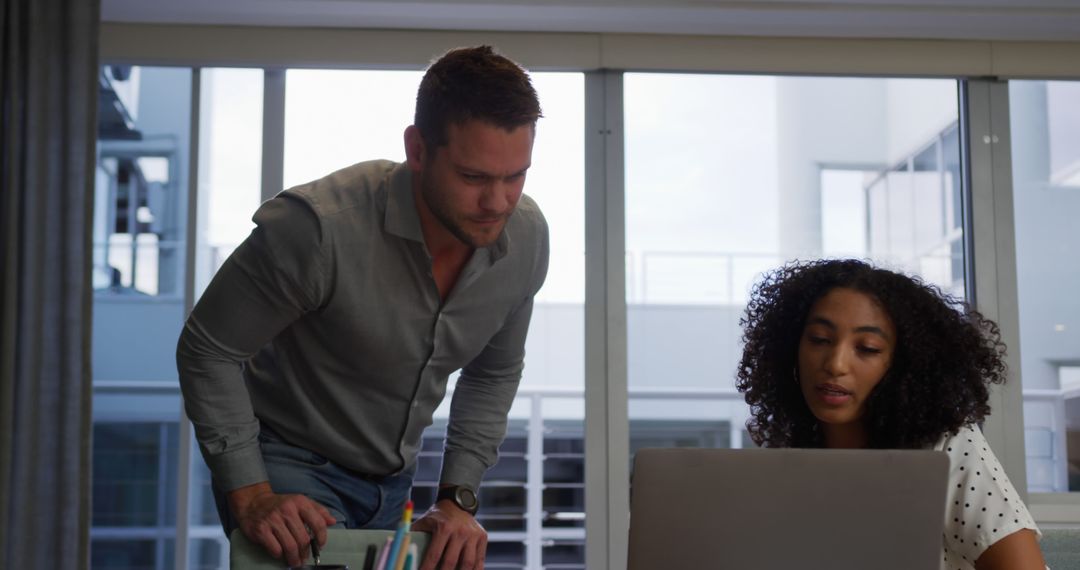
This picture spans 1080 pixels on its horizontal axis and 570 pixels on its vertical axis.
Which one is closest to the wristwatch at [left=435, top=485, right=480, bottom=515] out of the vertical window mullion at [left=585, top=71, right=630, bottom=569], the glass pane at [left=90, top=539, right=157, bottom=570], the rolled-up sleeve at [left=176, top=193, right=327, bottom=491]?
the rolled-up sleeve at [left=176, top=193, right=327, bottom=491]

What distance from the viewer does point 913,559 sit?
3.84 ft

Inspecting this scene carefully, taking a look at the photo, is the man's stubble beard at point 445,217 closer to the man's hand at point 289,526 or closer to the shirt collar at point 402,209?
the shirt collar at point 402,209

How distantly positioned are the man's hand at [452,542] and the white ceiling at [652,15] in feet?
7.32

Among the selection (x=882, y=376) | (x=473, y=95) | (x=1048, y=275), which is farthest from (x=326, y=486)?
(x=1048, y=275)

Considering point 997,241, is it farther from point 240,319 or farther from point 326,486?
point 240,319

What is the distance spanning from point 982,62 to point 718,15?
905 millimetres

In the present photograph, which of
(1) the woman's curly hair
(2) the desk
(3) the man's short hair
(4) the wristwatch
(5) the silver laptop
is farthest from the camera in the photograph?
(1) the woman's curly hair

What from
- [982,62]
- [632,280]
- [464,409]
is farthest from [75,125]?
[982,62]

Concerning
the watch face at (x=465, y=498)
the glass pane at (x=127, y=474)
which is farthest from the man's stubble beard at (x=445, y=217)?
the glass pane at (x=127, y=474)

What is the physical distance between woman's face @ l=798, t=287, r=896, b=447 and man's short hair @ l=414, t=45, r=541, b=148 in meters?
0.64

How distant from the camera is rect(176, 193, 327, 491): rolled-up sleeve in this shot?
60.7 inches

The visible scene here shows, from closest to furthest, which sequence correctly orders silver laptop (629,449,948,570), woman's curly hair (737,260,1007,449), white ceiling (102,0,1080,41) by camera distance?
1. silver laptop (629,449,948,570)
2. woman's curly hair (737,260,1007,449)
3. white ceiling (102,0,1080,41)

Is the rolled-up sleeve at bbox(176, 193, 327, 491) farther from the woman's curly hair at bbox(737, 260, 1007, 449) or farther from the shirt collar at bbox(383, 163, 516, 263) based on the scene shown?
the woman's curly hair at bbox(737, 260, 1007, 449)

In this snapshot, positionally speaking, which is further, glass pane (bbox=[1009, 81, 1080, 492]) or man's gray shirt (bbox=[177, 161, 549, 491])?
glass pane (bbox=[1009, 81, 1080, 492])
